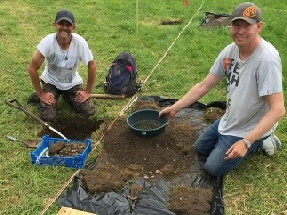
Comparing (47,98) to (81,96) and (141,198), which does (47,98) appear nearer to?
(81,96)

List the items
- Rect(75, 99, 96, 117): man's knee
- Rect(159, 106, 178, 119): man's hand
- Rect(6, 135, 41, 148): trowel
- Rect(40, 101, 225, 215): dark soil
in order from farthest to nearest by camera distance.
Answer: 1. Rect(75, 99, 96, 117): man's knee
2. Rect(6, 135, 41, 148): trowel
3. Rect(159, 106, 178, 119): man's hand
4. Rect(40, 101, 225, 215): dark soil

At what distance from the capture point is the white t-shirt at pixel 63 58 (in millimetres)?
4359

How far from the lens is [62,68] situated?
4566 mm

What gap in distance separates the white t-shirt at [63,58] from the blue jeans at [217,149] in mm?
1722

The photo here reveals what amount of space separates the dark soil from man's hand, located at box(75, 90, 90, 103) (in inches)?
15.7

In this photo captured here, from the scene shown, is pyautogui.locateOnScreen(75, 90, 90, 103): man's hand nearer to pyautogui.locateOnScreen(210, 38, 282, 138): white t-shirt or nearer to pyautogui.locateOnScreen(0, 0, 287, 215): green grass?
pyautogui.locateOnScreen(0, 0, 287, 215): green grass

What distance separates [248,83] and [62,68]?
236cm

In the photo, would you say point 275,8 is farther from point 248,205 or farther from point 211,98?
point 248,205

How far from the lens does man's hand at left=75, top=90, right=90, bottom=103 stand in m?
4.59

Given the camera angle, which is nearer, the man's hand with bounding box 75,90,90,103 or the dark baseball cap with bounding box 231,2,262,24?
the dark baseball cap with bounding box 231,2,262,24

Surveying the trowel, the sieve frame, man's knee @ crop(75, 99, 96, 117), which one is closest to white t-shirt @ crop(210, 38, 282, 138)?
the sieve frame

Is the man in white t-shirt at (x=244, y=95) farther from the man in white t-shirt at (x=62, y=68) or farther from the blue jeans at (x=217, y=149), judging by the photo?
the man in white t-shirt at (x=62, y=68)

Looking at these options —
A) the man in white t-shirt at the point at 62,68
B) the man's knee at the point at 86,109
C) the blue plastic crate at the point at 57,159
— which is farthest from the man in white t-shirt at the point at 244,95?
the man in white t-shirt at the point at 62,68

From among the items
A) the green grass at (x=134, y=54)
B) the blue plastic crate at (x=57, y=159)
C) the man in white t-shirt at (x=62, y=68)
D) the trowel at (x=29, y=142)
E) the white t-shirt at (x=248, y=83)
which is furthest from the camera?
the man in white t-shirt at (x=62, y=68)
